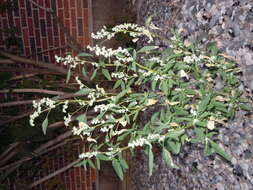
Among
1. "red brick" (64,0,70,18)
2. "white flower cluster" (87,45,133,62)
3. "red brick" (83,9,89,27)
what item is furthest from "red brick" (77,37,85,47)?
"white flower cluster" (87,45,133,62)

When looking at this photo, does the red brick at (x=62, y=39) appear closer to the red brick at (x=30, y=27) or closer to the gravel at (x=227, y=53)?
the red brick at (x=30, y=27)

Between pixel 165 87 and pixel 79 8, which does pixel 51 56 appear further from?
pixel 165 87

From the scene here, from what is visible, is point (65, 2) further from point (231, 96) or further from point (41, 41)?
point (231, 96)

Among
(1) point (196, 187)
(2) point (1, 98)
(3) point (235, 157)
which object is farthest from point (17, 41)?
(3) point (235, 157)

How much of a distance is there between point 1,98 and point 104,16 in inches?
57.3

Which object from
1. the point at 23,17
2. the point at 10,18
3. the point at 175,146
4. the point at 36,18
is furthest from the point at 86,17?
the point at 175,146

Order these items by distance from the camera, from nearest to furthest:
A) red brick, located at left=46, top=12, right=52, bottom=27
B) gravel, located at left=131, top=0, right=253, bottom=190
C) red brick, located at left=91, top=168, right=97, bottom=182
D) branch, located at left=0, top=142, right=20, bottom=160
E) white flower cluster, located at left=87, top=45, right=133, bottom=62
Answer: white flower cluster, located at left=87, top=45, right=133, bottom=62
gravel, located at left=131, top=0, right=253, bottom=190
branch, located at left=0, top=142, right=20, bottom=160
red brick, located at left=46, top=12, right=52, bottom=27
red brick, located at left=91, top=168, right=97, bottom=182

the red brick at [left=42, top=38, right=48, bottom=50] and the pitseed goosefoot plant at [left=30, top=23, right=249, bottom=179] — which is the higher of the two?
the red brick at [left=42, top=38, right=48, bottom=50]

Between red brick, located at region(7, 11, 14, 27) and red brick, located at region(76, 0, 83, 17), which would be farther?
red brick, located at region(76, 0, 83, 17)

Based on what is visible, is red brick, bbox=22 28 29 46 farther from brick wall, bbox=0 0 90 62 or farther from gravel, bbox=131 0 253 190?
gravel, bbox=131 0 253 190

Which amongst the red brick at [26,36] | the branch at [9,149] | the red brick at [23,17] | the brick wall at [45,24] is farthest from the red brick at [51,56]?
the branch at [9,149]

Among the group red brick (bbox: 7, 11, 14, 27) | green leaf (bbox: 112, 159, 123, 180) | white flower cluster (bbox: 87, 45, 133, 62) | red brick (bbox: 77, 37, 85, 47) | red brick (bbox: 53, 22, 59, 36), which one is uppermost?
red brick (bbox: 7, 11, 14, 27)

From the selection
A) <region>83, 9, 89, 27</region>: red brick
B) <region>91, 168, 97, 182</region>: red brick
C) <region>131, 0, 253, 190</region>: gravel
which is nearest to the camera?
<region>131, 0, 253, 190</region>: gravel

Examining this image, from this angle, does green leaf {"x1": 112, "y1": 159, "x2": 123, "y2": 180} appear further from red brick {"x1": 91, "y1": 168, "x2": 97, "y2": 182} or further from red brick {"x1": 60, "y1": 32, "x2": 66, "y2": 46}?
red brick {"x1": 91, "y1": 168, "x2": 97, "y2": 182}
